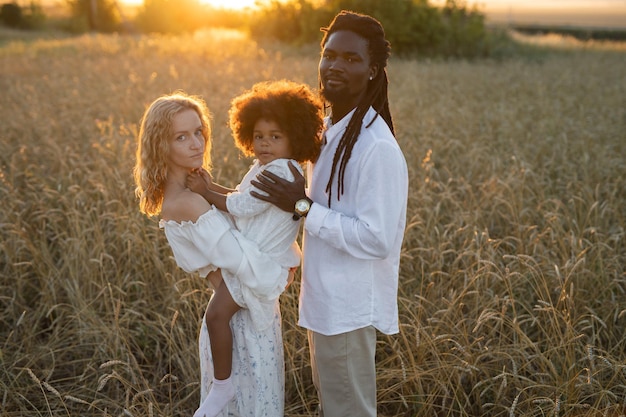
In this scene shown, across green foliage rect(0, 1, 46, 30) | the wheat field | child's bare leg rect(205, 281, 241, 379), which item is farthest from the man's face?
green foliage rect(0, 1, 46, 30)

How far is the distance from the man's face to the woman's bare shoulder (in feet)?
2.18

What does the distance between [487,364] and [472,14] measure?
18.9 metres

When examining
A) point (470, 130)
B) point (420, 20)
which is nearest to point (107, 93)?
point (470, 130)

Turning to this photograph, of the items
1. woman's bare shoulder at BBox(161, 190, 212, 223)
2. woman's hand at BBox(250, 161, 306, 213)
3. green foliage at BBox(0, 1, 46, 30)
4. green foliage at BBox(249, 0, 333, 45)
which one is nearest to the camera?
woman's hand at BBox(250, 161, 306, 213)

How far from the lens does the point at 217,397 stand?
7.70 feet

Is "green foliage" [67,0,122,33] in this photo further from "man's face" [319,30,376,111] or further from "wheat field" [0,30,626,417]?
"man's face" [319,30,376,111]

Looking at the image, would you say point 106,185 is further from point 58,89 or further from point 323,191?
point 58,89

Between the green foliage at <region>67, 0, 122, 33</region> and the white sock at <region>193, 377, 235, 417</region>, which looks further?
the green foliage at <region>67, 0, 122, 33</region>

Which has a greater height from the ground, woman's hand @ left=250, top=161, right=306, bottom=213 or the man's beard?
the man's beard

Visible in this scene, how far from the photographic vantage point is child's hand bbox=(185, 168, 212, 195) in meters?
2.32

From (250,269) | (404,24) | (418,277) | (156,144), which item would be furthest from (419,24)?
(250,269)

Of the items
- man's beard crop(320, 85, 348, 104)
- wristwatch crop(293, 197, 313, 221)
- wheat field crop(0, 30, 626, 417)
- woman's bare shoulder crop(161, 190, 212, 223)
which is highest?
man's beard crop(320, 85, 348, 104)

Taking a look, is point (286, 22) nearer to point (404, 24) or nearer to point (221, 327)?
point (404, 24)

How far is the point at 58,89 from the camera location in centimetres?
984
